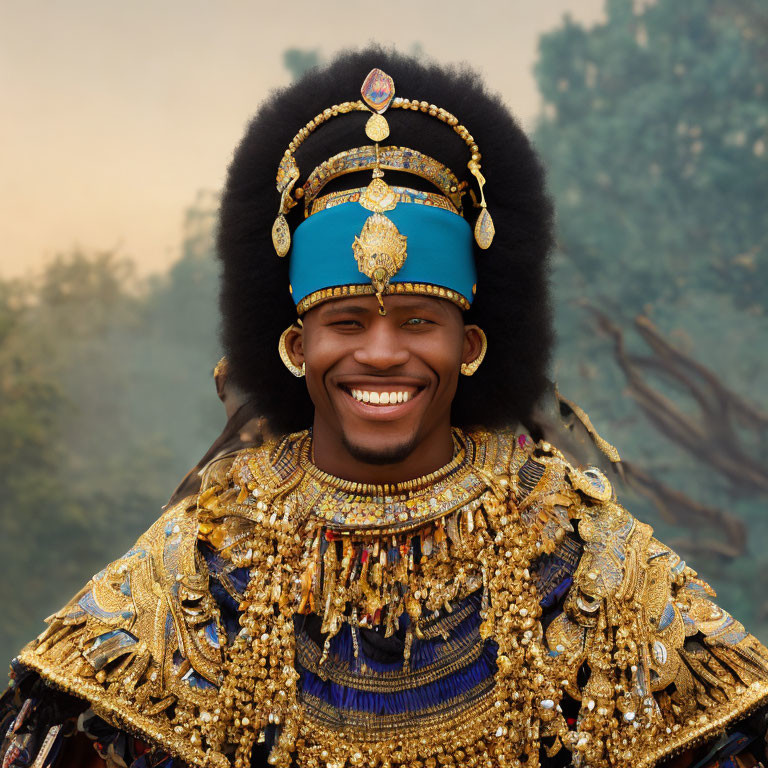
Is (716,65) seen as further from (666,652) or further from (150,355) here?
(666,652)

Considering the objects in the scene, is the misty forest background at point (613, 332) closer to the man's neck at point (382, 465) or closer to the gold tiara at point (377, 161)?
the man's neck at point (382, 465)

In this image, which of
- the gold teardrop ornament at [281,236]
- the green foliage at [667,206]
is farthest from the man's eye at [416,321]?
the green foliage at [667,206]

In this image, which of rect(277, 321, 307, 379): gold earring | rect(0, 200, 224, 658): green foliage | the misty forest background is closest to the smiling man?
rect(277, 321, 307, 379): gold earring

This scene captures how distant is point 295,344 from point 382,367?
1.25 ft

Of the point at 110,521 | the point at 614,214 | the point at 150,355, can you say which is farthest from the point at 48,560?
the point at 614,214

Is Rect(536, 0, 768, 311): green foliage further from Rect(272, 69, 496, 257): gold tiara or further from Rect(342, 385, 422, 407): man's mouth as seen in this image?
Rect(342, 385, 422, 407): man's mouth

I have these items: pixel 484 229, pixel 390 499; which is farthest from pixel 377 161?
pixel 390 499

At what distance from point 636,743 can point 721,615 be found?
17.6 inches

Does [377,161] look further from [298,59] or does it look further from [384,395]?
[298,59]

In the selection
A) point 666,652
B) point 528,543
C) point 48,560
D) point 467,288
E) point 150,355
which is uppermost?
point 467,288

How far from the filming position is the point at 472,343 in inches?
114

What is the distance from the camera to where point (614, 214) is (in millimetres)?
8711

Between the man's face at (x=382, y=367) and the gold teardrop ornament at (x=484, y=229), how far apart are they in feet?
0.68

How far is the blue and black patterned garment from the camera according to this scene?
8.88 feet
